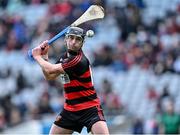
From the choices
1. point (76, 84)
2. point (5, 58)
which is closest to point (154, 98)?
point (5, 58)

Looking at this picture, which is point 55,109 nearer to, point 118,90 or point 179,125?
point 118,90

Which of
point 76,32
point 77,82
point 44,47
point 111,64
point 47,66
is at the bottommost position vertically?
point 111,64

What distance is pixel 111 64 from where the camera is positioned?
18391 mm

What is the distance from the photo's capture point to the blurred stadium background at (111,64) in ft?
55.6

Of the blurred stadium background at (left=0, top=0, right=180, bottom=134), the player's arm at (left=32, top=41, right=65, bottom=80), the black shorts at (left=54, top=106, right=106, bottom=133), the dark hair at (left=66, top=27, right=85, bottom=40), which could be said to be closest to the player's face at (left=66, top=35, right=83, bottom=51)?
the dark hair at (left=66, top=27, right=85, bottom=40)

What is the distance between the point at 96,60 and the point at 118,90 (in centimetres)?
111

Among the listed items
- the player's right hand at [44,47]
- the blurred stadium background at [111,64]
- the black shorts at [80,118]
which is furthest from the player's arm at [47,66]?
the blurred stadium background at [111,64]

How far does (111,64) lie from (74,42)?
27.3 ft

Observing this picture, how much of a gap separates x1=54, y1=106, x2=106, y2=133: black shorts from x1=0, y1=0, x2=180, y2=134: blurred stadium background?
5.25 m

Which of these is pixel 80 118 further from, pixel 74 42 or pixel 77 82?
pixel 74 42

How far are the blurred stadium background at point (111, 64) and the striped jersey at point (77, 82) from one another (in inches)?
211

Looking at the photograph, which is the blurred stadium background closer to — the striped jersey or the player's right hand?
the striped jersey

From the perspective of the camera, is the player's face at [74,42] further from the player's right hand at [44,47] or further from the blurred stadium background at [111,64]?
the blurred stadium background at [111,64]

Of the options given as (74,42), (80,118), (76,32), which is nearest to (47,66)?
(74,42)
